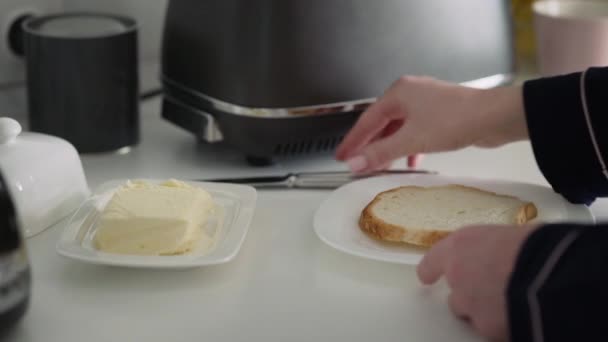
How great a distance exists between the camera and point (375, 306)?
61 centimetres

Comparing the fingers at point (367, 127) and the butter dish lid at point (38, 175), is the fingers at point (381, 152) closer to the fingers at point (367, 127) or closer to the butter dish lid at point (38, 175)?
the fingers at point (367, 127)

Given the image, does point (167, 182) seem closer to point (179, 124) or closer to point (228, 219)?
point (228, 219)

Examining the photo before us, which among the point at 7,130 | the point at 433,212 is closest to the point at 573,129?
the point at 433,212

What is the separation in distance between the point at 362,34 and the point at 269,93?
0.37 feet

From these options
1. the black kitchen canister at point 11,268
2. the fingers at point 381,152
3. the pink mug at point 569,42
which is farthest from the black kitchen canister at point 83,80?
the pink mug at point 569,42

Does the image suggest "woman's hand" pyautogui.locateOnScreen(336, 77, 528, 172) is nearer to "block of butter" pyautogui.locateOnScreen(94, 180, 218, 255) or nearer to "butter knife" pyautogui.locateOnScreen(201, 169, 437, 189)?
"butter knife" pyautogui.locateOnScreen(201, 169, 437, 189)

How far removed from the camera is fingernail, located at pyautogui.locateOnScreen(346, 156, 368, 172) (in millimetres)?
820

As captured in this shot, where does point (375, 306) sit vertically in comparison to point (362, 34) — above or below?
below

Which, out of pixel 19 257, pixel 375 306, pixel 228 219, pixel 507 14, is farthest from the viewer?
pixel 507 14

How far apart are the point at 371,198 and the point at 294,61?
15cm

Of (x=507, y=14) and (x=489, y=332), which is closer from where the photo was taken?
(x=489, y=332)

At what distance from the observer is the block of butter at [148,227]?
25.1 inches

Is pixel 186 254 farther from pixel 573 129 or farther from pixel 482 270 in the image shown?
pixel 573 129

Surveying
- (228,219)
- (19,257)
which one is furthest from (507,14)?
(19,257)
